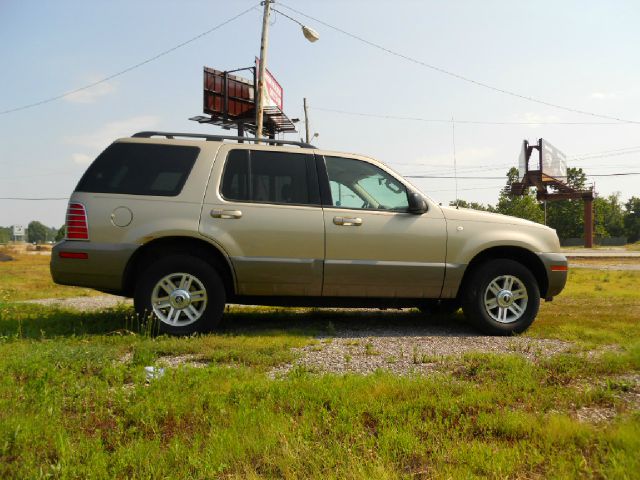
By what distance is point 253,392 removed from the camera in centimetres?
304

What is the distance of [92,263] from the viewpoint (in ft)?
15.7

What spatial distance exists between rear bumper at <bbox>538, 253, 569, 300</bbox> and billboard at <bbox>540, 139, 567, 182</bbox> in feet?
151

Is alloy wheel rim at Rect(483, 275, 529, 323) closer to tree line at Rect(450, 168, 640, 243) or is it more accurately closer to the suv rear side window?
the suv rear side window

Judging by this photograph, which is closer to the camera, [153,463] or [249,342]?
[153,463]

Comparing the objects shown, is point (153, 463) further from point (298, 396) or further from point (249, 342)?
point (249, 342)

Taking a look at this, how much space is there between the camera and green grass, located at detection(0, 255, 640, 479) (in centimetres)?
218

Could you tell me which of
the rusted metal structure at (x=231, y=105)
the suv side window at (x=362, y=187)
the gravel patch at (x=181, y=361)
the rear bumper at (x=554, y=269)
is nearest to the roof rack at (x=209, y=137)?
the suv side window at (x=362, y=187)

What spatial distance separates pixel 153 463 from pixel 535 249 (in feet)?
15.2

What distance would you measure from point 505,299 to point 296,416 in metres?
3.45

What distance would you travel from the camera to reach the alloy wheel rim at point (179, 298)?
15.9ft

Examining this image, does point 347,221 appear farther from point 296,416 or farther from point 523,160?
point 523,160

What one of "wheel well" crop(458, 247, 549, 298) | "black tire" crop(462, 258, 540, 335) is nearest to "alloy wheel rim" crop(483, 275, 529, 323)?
"black tire" crop(462, 258, 540, 335)

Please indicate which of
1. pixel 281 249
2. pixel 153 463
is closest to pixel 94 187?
pixel 281 249

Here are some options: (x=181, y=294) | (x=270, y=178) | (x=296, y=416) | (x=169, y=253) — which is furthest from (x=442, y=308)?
(x=296, y=416)
